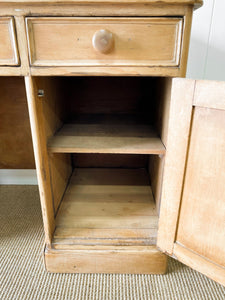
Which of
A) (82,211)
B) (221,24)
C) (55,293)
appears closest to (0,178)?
(82,211)

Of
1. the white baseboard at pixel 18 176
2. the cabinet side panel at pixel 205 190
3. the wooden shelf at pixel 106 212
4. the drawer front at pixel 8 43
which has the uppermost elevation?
the drawer front at pixel 8 43

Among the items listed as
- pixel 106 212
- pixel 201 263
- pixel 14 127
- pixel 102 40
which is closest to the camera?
pixel 102 40

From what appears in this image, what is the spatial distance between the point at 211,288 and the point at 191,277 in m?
0.07

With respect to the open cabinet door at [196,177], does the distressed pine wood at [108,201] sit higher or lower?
lower

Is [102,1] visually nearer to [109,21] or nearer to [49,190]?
[109,21]

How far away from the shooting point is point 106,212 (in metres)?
0.88

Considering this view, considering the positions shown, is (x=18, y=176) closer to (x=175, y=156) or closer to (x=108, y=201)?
(x=108, y=201)

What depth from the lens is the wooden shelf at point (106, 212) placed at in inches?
30.1

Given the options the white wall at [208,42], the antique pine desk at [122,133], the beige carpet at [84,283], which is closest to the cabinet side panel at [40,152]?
the antique pine desk at [122,133]

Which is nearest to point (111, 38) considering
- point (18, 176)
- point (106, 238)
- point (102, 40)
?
point (102, 40)

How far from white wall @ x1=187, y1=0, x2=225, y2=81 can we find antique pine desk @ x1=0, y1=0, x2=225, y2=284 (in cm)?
26

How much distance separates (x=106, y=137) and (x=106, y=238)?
13.9 inches

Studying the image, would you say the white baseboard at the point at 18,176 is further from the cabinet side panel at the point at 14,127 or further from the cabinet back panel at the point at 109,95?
the cabinet back panel at the point at 109,95

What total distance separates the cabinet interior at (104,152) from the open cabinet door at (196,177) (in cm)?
10
